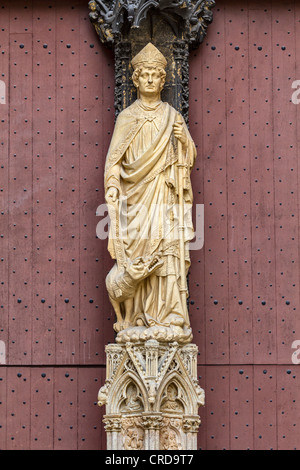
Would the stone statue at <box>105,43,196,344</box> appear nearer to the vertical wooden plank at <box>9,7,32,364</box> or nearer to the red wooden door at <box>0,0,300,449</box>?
the red wooden door at <box>0,0,300,449</box>

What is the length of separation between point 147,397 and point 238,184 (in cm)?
252

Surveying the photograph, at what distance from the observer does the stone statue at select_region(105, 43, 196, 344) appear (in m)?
10.8

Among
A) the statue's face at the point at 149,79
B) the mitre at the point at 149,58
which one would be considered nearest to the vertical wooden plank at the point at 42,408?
the statue's face at the point at 149,79

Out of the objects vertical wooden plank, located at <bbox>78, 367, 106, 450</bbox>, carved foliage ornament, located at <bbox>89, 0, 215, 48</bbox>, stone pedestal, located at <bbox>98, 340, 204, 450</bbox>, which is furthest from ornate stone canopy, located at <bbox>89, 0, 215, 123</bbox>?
vertical wooden plank, located at <bbox>78, 367, 106, 450</bbox>

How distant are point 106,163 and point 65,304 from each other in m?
1.50

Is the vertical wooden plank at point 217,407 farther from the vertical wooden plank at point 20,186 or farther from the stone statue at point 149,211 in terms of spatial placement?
the vertical wooden plank at point 20,186

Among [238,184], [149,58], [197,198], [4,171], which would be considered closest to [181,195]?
[197,198]

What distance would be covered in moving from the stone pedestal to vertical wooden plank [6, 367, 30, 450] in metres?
1.08

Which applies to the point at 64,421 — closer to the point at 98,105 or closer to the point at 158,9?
the point at 98,105

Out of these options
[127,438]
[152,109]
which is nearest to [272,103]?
[152,109]

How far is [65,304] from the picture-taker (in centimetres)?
1162

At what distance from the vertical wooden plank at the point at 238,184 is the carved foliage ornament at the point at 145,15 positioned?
362mm

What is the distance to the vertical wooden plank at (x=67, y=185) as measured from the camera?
1158 centimetres

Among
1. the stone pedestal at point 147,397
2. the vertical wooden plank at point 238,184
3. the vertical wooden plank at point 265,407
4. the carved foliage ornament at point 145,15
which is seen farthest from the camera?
the vertical wooden plank at point 238,184
